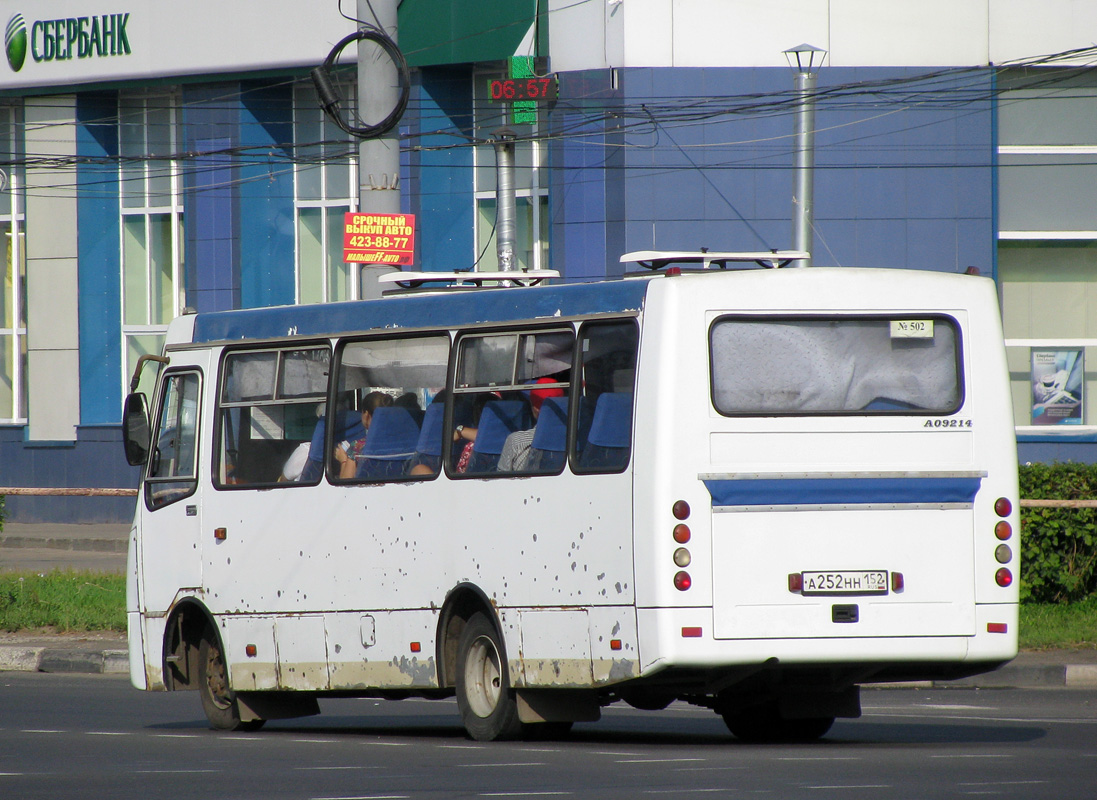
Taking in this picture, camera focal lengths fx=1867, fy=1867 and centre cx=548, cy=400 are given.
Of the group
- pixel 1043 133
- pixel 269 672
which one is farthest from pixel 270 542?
pixel 1043 133

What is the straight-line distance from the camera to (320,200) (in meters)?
28.6

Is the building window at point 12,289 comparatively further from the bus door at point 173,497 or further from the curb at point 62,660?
the bus door at point 173,497

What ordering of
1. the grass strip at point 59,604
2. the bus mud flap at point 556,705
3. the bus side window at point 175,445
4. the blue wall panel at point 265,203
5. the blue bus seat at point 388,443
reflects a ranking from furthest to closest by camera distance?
the blue wall panel at point 265,203, the grass strip at point 59,604, the bus side window at point 175,445, the blue bus seat at point 388,443, the bus mud flap at point 556,705

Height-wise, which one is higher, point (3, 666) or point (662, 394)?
point (662, 394)

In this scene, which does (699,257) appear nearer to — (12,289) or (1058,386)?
(1058,386)

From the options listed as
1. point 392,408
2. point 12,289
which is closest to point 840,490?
point 392,408

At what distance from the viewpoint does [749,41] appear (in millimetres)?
24547

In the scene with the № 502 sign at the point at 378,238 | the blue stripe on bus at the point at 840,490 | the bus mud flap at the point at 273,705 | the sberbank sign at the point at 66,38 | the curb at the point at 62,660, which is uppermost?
the sberbank sign at the point at 66,38

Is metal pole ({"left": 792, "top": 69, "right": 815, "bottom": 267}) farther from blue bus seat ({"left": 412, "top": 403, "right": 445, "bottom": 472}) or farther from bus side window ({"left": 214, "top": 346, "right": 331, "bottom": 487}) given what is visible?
blue bus seat ({"left": 412, "top": 403, "right": 445, "bottom": 472})

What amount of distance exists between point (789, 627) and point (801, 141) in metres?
13.3

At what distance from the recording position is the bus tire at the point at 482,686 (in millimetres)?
10203

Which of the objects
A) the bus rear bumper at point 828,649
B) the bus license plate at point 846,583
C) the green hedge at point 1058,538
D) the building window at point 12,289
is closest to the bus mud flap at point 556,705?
the bus rear bumper at point 828,649

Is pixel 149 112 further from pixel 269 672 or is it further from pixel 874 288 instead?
pixel 874 288

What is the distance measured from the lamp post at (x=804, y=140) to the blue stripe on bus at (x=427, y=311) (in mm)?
7762
